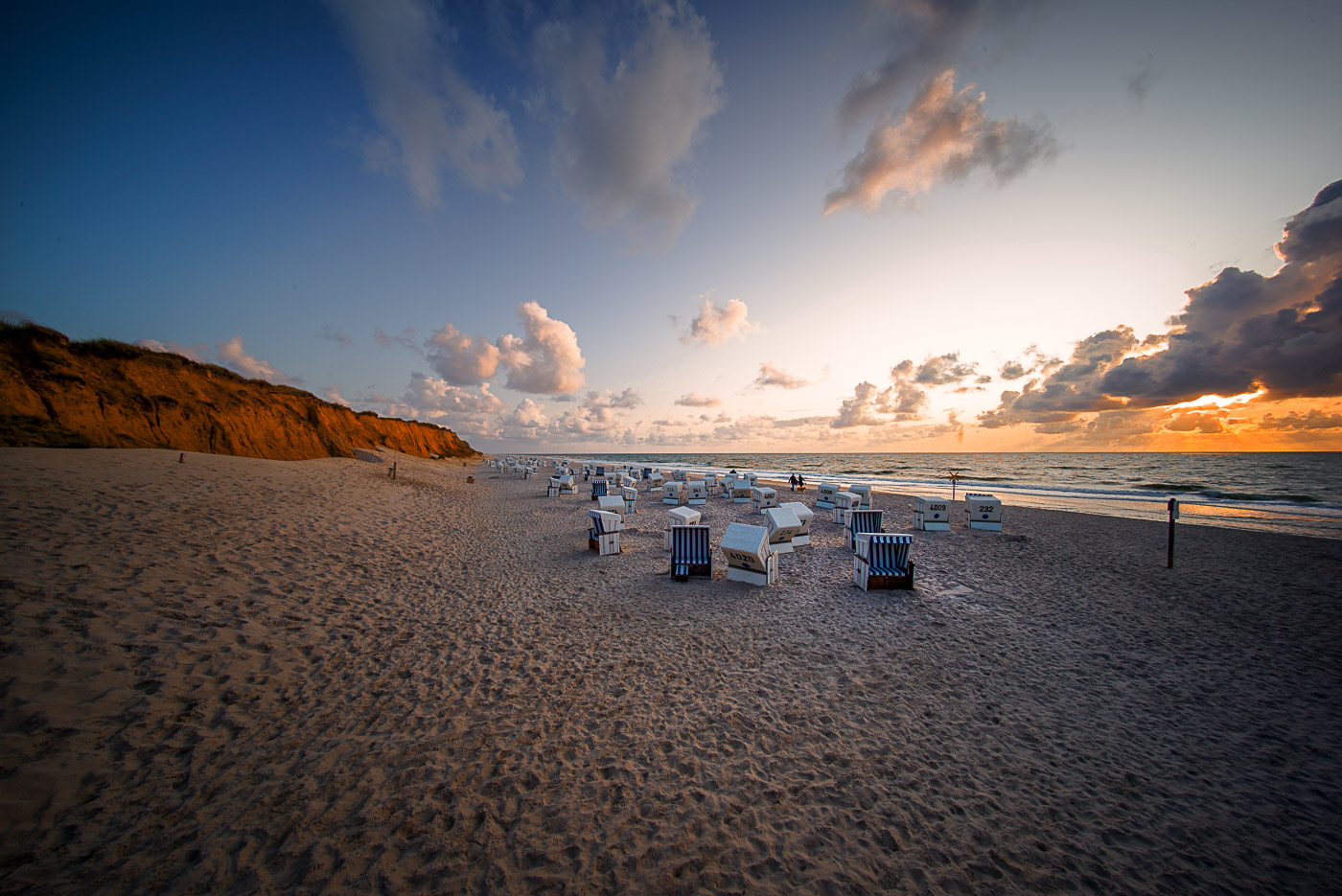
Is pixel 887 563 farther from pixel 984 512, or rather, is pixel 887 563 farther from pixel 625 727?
pixel 984 512

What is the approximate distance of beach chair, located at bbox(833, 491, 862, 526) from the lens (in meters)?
19.0

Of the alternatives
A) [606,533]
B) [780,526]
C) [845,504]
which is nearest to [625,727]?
[780,526]

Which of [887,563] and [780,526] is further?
[780,526]

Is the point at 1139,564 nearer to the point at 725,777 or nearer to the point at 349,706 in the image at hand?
the point at 725,777

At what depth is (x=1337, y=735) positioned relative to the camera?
543cm

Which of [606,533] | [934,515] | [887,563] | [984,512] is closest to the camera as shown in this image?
[887,563]

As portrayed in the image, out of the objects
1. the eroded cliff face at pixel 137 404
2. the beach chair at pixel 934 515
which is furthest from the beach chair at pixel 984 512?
the eroded cliff face at pixel 137 404

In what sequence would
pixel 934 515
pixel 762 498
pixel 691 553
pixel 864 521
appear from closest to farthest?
1. pixel 691 553
2. pixel 864 521
3. pixel 934 515
4. pixel 762 498

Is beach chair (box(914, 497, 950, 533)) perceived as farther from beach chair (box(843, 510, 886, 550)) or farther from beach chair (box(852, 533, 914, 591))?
beach chair (box(852, 533, 914, 591))

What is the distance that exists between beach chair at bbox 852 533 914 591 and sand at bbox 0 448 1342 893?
57 centimetres

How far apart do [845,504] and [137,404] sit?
3276cm

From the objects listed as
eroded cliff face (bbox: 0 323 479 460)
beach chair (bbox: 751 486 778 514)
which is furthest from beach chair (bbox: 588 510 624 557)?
eroded cliff face (bbox: 0 323 479 460)

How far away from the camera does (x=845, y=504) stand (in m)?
19.4

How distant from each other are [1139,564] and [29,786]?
22643 millimetres
